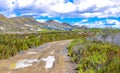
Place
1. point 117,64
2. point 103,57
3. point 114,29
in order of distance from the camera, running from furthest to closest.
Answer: point 114,29 < point 103,57 < point 117,64

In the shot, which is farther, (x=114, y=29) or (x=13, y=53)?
(x=114, y=29)

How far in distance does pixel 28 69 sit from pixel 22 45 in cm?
1671

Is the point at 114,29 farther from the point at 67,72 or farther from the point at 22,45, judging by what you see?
the point at 67,72

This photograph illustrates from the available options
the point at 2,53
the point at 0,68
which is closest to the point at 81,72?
the point at 0,68

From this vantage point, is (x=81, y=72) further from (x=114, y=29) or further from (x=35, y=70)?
(x=114, y=29)

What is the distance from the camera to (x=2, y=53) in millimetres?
26344

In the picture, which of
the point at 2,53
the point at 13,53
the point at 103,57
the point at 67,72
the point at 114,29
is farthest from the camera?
the point at 114,29

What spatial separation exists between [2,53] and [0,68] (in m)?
6.78

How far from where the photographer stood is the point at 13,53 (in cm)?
2867

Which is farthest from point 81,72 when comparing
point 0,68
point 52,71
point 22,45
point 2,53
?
point 22,45

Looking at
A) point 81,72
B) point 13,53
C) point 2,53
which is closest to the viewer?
point 81,72

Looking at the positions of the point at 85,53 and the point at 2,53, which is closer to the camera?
the point at 85,53

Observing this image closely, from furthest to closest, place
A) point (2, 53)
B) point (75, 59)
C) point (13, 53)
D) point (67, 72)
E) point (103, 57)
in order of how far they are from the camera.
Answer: point (13, 53), point (2, 53), point (75, 59), point (103, 57), point (67, 72)

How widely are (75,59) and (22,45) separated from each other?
1381 centimetres
